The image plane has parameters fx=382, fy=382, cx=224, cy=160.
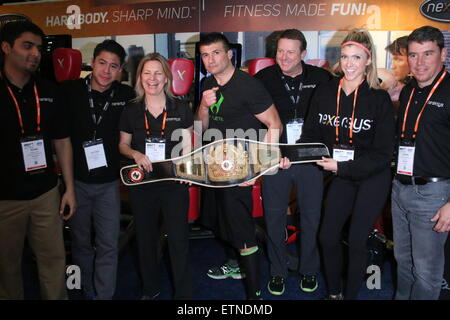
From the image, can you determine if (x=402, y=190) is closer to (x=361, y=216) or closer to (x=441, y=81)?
(x=361, y=216)

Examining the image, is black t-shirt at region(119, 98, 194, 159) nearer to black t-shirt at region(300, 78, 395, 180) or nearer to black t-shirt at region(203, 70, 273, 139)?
black t-shirt at region(203, 70, 273, 139)

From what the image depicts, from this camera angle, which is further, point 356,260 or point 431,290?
point 356,260

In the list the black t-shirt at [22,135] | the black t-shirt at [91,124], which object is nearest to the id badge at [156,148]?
the black t-shirt at [91,124]

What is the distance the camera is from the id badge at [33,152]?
1905 millimetres

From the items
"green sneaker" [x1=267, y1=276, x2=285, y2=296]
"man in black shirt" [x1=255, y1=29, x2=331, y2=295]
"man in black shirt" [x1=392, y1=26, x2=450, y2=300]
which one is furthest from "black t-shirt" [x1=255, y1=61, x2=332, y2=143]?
"green sneaker" [x1=267, y1=276, x2=285, y2=296]

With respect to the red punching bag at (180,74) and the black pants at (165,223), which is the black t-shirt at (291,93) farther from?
the black pants at (165,223)

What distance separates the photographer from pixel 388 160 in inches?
79.4

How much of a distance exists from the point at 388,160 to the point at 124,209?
2882mm

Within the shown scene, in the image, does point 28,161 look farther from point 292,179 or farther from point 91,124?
point 292,179

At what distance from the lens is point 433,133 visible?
1.90 metres

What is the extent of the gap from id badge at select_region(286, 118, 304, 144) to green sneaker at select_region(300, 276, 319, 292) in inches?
38.1

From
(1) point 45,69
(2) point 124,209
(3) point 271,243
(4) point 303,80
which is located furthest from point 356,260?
(1) point 45,69

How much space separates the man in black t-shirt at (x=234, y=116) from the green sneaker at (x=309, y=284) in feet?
1.80
